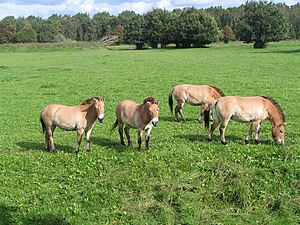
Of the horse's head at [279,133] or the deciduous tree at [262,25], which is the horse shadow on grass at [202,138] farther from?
the deciduous tree at [262,25]

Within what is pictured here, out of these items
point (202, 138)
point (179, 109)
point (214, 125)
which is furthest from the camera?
point (179, 109)

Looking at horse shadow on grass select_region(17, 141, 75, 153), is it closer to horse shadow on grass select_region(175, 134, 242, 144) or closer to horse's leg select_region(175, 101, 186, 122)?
horse shadow on grass select_region(175, 134, 242, 144)

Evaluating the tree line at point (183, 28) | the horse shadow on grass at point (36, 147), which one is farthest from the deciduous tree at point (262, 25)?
the horse shadow on grass at point (36, 147)

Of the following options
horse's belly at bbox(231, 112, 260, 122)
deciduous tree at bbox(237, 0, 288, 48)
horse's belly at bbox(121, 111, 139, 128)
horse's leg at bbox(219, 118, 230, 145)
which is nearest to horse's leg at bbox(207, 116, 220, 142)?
horse's leg at bbox(219, 118, 230, 145)

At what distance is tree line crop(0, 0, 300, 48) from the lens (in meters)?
81.6

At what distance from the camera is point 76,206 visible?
827 centimetres

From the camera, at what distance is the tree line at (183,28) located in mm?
81613

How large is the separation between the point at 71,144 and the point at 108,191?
4298 mm

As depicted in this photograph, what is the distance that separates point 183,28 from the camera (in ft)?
298

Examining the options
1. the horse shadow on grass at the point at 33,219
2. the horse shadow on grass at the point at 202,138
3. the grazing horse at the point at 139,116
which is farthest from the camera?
the horse shadow on grass at the point at 202,138

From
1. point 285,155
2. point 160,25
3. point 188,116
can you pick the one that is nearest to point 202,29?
point 160,25

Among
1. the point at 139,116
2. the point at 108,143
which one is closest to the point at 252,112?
the point at 139,116

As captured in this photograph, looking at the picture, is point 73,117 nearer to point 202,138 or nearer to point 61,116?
point 61,116

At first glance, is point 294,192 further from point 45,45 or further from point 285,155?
point 45,45
